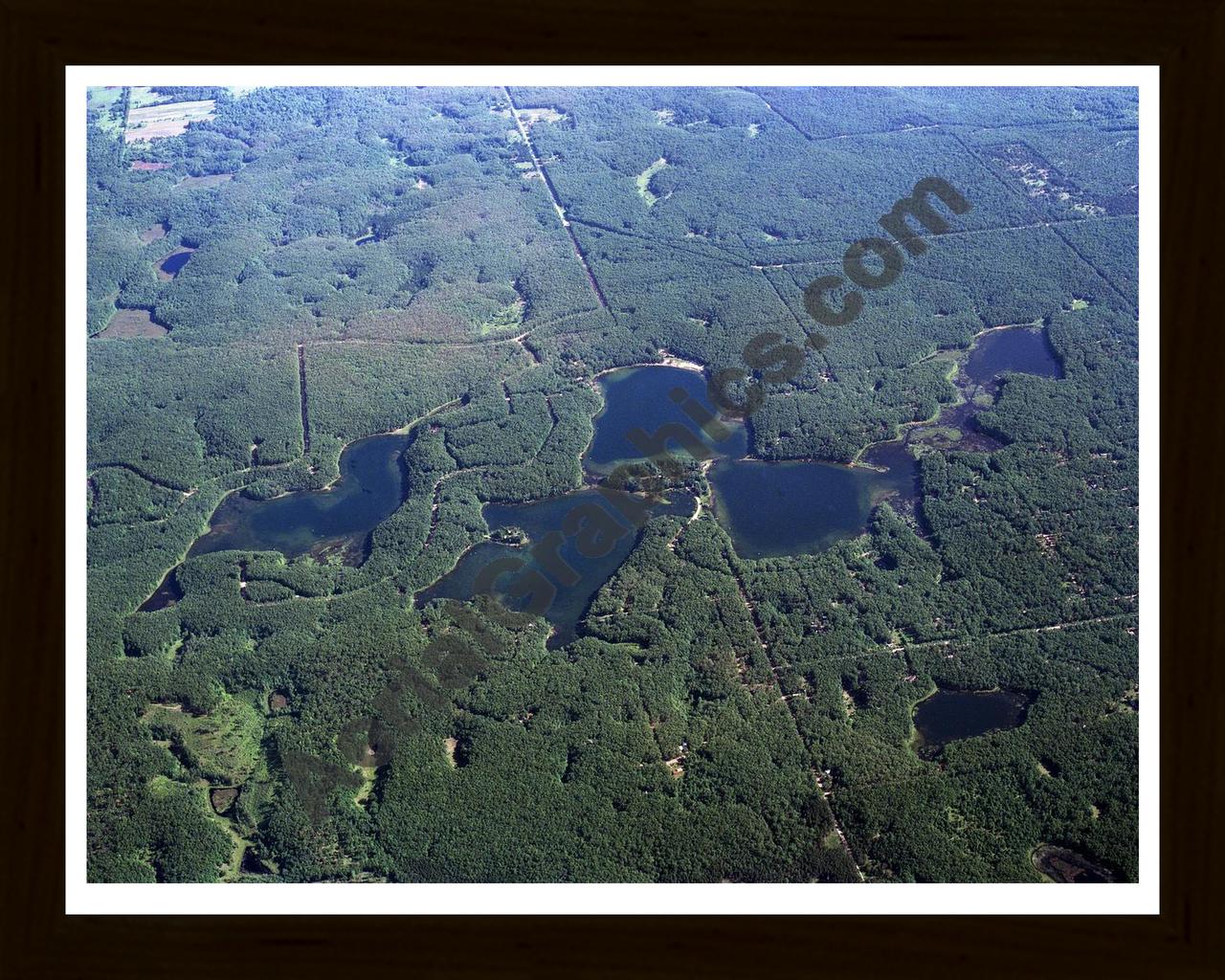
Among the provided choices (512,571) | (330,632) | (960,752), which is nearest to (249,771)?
(330,632)

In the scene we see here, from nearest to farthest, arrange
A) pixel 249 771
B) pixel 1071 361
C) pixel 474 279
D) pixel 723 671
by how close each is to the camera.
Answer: pixel 249 771, pixel 723 671, pixel 1071 361, pixel 474 279

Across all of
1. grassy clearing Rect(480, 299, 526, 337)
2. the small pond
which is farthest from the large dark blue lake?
grassy clearing Rect(480, 299, 526, 337)

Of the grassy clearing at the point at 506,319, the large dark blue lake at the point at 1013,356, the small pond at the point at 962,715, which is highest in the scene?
the grassy clearing at the point at 506,319

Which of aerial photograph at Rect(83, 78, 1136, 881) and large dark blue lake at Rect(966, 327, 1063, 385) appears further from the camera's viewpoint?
large dark blue lake at Rect(966, 327, 1063, 385)

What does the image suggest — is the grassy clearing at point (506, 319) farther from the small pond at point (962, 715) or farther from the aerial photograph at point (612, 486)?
the small pond at point (962, 715)

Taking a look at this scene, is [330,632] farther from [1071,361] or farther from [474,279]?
[1071,361]

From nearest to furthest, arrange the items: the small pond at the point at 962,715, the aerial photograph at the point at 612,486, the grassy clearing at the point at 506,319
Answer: the aerial photograph at the point at 612,486 → the small pond at the point at 962,715 → the grassy clearing at the point at 506,319

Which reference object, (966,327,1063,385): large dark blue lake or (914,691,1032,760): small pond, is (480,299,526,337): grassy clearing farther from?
(914,691,1032,760): small pond

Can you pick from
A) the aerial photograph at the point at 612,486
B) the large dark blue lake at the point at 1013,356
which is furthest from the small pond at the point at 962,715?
the large dark blue lake at the point at 1013,356
